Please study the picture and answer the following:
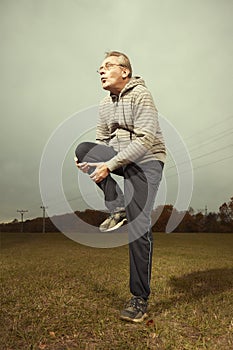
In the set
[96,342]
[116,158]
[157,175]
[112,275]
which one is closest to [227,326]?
[96,342]

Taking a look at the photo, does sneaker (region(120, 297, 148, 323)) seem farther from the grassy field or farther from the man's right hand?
the man's right hand

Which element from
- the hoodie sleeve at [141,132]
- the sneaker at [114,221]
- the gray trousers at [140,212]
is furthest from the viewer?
the sneaker at [114,221]

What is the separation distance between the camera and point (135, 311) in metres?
3.88

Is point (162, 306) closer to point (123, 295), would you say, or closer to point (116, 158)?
point (123, 295)

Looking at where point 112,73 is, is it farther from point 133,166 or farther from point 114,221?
point 114,221

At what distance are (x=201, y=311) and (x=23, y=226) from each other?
325 ft

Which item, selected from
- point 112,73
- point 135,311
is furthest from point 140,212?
point 112,73

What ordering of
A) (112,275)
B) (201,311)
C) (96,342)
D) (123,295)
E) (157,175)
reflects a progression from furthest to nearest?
(112,275)
(123,295)
(201,311)
(157,175)
(96,342)

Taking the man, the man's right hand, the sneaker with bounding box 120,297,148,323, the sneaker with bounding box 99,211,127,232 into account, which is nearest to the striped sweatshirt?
the man

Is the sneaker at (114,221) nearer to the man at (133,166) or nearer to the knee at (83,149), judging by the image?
the man at (133,166)

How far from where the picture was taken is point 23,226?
326 feet

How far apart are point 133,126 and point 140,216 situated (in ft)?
3.10

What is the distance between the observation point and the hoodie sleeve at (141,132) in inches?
149

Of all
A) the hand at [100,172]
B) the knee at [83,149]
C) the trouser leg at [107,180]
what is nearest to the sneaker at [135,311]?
the trouser leg at [107,180]
